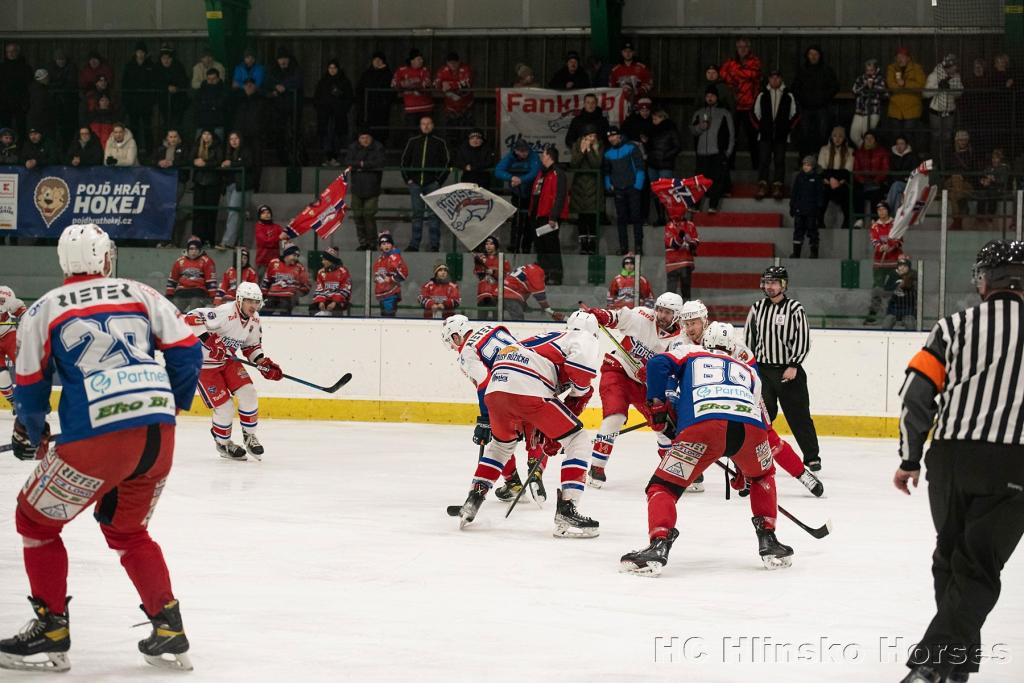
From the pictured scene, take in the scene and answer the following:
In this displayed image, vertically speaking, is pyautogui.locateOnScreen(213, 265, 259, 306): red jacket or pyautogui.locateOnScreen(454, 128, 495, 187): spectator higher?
pyautogui.locateOnScreen(454, 128, 495, 187): spectator

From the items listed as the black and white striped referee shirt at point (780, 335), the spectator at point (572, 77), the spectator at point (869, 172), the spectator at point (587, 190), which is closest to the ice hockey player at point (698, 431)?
the black and white striped referee shirt at point (780, 335)

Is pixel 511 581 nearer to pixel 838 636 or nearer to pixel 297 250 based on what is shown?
pixel 838 636

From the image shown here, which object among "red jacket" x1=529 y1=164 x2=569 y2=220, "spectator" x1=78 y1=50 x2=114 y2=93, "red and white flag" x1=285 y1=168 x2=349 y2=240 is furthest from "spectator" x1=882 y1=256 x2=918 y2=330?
"spectator" x1=78 y1=50 x2=114 y2=93

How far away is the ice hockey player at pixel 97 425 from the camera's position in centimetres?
411

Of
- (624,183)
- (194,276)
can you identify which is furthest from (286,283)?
(624,183)

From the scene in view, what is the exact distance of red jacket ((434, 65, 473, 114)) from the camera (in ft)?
54.1

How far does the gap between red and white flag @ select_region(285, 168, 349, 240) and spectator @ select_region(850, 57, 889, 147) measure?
608 cm

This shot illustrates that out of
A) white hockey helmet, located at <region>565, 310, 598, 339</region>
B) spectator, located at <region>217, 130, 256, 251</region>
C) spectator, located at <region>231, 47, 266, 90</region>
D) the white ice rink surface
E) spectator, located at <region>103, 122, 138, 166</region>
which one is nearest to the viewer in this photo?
the white ice rink surface

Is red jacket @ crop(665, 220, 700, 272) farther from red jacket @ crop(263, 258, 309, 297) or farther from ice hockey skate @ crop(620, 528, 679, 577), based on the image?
ice hockey skate @ crop(620, 528, 679, 577)

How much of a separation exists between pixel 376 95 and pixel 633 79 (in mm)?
3298

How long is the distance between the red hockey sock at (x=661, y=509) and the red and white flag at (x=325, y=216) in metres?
7.87

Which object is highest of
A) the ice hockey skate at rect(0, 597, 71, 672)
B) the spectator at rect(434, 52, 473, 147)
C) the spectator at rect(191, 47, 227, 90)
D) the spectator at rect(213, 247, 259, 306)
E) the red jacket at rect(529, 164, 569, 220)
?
A: the spectator at rect(191, 47, 227, 90)

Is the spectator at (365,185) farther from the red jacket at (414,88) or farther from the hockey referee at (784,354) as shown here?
the hockey referee at (784,354)

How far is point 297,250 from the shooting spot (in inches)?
497
